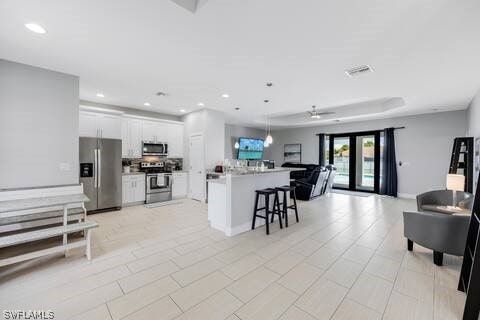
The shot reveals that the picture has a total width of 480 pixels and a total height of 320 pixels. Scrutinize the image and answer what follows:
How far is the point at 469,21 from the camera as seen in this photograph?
206 centimetres

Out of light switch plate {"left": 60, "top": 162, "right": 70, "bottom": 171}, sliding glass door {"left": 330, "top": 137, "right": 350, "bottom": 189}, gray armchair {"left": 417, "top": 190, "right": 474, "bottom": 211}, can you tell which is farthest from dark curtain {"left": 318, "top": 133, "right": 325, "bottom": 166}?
light switch plate {"left": 60, "top": 162, "right": 70, "bottom": 171}

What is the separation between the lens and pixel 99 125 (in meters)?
4.86

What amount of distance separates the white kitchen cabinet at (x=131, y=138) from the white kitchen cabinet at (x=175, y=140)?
2.87 feet

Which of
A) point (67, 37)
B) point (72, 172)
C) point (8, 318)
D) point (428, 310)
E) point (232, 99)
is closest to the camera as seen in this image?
point (8, 318)

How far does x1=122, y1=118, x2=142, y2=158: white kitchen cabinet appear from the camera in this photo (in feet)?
18.2

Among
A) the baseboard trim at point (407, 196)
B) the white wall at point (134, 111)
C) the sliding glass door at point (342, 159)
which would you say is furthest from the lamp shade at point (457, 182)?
the white wall at point (134, 111)

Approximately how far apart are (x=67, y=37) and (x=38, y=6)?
54 cm

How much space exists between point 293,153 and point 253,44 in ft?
24.4

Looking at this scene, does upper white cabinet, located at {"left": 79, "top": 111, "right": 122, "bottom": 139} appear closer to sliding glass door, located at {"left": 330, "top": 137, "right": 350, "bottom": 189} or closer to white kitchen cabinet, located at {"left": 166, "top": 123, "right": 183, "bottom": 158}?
white kitchen cabinet, located at {"left": 166, "top": 123, "right": 183, "bottom": 158}

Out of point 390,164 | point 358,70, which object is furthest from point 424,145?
point 358,70

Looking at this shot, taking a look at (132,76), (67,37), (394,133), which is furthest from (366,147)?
(67,37)

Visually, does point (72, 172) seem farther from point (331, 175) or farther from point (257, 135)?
point (257, 135)

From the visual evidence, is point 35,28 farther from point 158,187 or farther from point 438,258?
point 438,258

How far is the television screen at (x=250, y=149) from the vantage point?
8.79 meters
